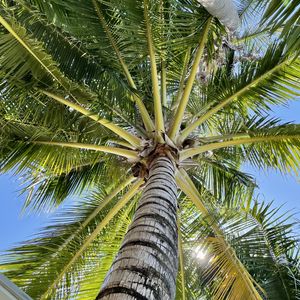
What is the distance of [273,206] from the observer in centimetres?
545

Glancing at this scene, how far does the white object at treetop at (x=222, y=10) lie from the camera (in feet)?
12.0

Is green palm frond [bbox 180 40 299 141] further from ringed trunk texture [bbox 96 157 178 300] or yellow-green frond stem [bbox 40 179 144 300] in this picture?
ringed trunk texture [bbox 96 157 178 300]

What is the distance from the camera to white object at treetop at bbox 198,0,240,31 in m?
3.67

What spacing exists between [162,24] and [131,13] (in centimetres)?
38

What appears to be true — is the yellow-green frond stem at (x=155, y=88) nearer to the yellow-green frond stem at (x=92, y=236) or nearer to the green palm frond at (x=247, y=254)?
the yellow-green frond stem at (x=92, y=236)

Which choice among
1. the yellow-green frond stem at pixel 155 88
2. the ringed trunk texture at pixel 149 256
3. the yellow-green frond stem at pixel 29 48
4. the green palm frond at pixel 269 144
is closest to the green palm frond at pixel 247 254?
the green palm frond at pixel 269 144

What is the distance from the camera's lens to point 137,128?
204 inches

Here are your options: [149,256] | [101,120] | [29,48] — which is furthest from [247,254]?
[29,48]

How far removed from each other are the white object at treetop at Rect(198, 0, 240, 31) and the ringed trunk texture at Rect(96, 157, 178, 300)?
1674 mm

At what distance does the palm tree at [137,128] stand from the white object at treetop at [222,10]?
0.04m

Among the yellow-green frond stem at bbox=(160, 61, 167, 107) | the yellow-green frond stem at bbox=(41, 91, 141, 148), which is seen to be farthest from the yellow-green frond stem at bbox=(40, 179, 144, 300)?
the yellow-green frond stem at bbox=(160, 61, 167, 107)

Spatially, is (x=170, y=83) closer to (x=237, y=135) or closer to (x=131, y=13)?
(x=237, y=135)

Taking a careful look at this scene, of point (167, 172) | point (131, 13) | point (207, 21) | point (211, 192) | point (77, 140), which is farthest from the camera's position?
point (211, 192)

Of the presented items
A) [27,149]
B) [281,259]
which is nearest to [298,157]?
[281,259]
